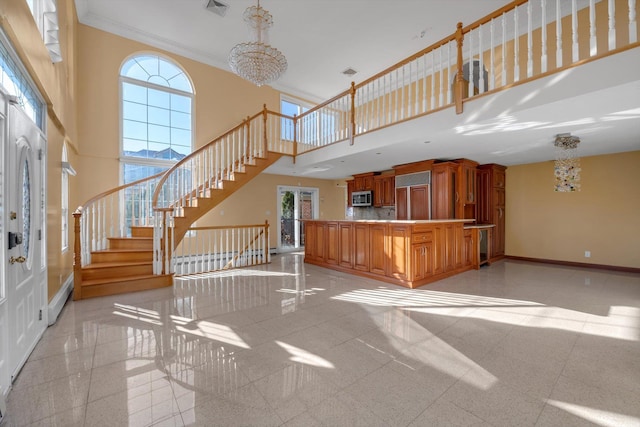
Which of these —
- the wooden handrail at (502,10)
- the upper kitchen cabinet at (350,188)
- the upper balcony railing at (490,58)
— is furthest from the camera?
the upper kitchen cabinet at (350,188)

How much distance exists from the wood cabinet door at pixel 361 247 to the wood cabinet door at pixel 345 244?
11 centimetres

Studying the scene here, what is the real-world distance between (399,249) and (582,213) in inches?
187

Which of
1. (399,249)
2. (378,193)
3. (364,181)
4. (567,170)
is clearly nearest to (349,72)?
(364,181)

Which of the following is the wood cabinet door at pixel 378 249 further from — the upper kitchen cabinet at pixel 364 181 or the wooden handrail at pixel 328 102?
the upper kitchen cabinet at pixel 364 181

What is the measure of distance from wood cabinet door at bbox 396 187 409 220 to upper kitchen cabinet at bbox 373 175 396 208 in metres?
0.31

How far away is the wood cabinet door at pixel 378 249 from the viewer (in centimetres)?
499

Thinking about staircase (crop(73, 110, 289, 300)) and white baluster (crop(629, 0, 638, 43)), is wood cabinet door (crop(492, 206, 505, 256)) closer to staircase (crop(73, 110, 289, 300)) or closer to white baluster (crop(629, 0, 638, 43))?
white baluster (crop(629, 0, 638, 43))

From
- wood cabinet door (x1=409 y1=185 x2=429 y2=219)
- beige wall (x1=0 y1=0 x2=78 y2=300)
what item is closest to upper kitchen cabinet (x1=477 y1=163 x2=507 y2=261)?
wood cabinet door (x1=409 y1=185 x2=429 y2=219)

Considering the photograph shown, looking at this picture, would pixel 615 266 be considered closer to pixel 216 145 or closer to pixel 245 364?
pixel 245 364

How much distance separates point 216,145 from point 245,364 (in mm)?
4930

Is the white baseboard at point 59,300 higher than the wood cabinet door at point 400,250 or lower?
lower

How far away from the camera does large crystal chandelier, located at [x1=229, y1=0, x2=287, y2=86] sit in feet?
13.2

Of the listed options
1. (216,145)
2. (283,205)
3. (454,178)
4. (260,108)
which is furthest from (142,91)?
(454,178)

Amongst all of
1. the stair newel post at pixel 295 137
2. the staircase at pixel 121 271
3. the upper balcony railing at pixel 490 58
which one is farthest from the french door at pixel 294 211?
the staircase at pixel 121 271
